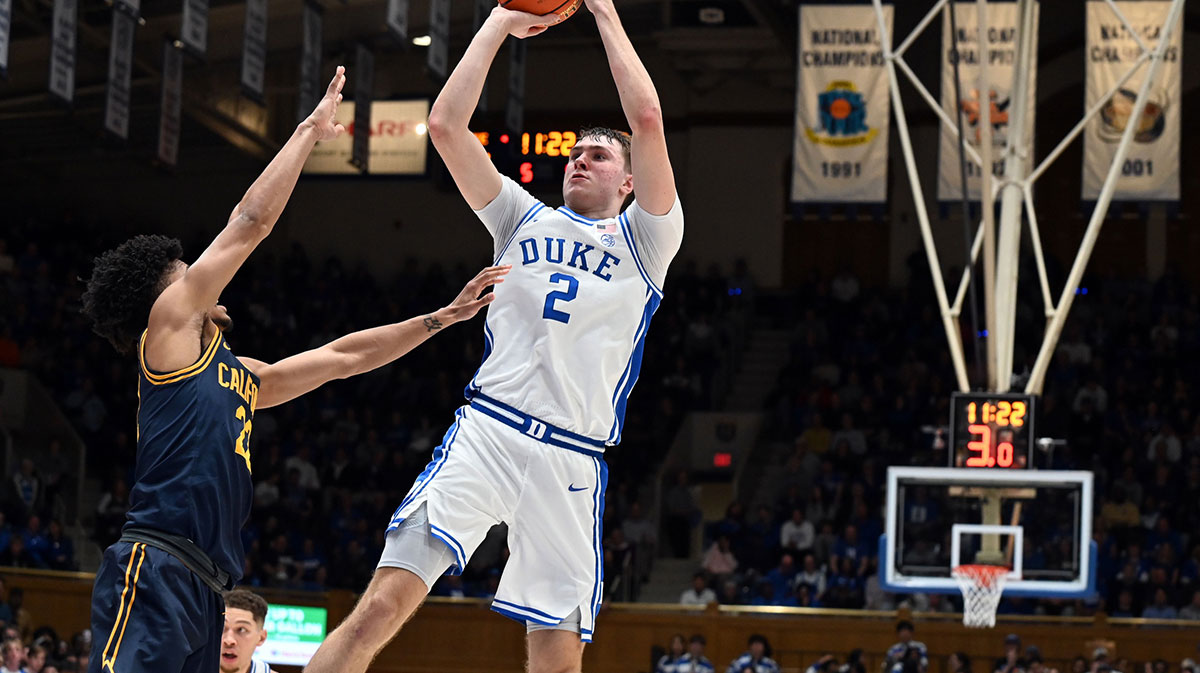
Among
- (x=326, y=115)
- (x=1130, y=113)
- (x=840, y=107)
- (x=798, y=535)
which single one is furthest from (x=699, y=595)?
(x=326, y=115)

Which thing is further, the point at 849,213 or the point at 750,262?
the point at 750,262

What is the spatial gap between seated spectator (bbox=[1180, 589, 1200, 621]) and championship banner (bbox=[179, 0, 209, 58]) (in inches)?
500

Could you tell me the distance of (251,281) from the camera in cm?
2880

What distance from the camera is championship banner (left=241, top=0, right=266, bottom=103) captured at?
18.2 m

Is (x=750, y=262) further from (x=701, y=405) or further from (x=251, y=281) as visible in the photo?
(x=251, y=281)

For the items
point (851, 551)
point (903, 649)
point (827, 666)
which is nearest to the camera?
point (827, 666)

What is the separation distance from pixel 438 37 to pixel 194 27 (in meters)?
3.03

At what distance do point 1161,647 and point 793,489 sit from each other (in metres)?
5.45

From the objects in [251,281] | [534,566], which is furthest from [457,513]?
[251,281]

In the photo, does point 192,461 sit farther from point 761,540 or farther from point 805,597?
point 761,540

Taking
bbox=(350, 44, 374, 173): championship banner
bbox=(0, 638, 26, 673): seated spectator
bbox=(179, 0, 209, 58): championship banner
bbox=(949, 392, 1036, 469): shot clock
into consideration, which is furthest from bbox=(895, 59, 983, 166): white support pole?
bbox=(0, 638, 26, 673): seated spectator

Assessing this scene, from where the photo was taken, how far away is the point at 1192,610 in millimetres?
19203

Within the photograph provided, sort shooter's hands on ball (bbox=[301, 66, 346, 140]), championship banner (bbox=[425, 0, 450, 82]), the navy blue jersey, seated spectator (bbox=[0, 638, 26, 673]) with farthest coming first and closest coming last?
championship banner (bbox=[425, 0, 450, 82]), seated spectator (bbox=[0, 638, 26, 673]), shooter's hands on ball (bbox=[301, 66, 346, 140]), the navy blue jersey

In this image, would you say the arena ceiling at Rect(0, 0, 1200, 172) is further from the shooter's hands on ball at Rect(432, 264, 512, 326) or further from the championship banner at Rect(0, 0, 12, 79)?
the shooter's hands on ball at Rect(432, 264, 512, 326)
